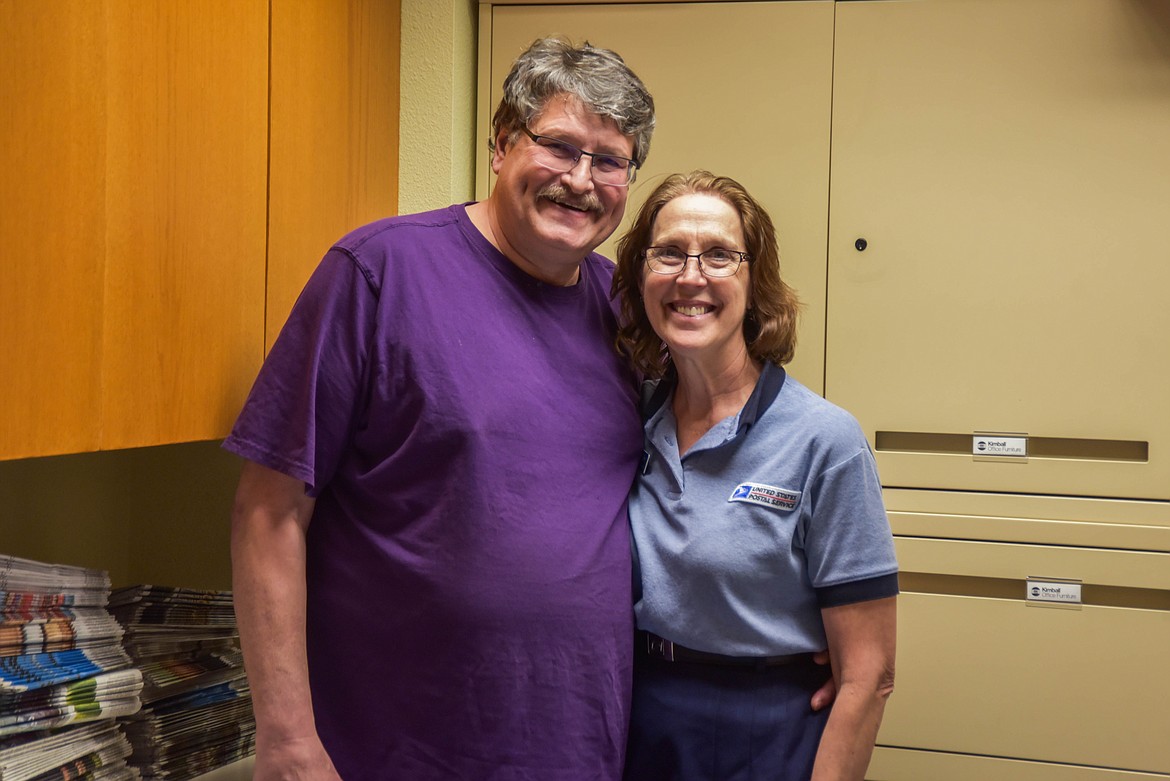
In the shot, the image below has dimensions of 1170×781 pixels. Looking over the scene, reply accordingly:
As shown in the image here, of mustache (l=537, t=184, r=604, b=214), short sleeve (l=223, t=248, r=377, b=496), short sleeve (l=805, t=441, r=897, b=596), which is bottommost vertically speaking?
short sleeve (l=805, t=441, r=897, b=596)

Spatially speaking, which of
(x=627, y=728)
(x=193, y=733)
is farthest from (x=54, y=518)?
(x=627, y=728)

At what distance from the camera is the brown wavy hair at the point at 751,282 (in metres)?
1.22

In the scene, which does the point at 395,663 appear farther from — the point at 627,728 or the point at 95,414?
the point at 95,414

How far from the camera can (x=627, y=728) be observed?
115 cm

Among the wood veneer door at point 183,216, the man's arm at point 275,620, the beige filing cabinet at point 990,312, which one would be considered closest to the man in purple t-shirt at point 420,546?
the man's arm at point 275,620

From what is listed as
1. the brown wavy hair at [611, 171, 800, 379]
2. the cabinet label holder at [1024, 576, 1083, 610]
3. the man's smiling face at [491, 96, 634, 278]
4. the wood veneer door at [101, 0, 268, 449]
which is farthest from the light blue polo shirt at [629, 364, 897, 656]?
the cabinet label holder at [1024, 576, 1083, 610]

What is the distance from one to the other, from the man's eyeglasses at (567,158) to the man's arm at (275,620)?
1.60 ft

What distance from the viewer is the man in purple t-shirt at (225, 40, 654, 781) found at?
104cm

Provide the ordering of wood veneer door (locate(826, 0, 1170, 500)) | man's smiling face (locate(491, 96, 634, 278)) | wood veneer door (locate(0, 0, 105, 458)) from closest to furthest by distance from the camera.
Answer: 1. wood veneer door (locate(0, 0, 105, 458))
2. man's smiling face (locate(491, 96, 634, 278))
3. wood veneer door (locate(826, 0, 1170, 500))

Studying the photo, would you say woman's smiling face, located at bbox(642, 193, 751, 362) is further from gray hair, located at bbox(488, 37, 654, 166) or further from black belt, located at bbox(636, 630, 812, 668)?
black belt, located at bbox(636, 630, 812, 668)

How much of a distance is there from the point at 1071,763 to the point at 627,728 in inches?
38.5

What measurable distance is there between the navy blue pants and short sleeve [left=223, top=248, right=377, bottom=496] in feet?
1.58

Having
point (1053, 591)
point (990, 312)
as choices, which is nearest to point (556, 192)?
point (990, 312)

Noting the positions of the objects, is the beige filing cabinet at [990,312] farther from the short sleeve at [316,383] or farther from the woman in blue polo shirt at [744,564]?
the short sleeve at [316,383]
